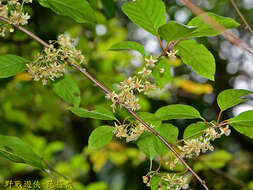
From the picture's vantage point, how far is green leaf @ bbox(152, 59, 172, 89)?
30.2 inches

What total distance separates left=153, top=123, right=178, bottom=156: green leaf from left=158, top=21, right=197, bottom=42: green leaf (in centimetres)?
22

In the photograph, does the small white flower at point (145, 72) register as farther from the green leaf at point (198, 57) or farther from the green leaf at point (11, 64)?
the green leaf at point (11, 64)

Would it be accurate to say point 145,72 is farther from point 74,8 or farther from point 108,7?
point 108,7

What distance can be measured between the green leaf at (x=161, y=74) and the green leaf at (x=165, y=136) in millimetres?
129

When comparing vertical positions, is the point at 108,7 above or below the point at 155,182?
above

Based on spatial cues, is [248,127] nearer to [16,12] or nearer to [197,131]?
[197,131]

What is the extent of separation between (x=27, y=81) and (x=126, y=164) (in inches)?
65.4

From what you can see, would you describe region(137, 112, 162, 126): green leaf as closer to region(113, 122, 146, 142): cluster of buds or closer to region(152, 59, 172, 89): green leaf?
region(113, 122, 146, 142): cluster of buds

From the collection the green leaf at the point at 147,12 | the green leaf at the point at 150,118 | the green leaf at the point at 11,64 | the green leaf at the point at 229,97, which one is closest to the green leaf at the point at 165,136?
the green leaf at the point at 150,118

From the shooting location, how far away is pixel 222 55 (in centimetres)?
332

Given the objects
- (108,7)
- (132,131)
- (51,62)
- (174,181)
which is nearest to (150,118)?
(132,131)

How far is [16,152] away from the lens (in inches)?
24.1

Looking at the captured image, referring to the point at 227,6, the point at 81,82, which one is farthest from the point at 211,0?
the point at 81,82

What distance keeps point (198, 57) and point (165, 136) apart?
0.68ft
